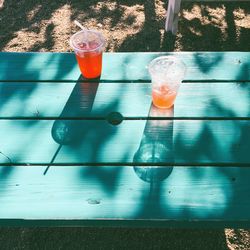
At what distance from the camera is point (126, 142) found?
5.32 feet

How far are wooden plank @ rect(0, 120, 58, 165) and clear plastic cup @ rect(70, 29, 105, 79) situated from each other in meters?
0.41

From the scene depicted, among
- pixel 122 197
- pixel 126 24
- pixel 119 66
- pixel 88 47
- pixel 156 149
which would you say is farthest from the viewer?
pixel 126 24

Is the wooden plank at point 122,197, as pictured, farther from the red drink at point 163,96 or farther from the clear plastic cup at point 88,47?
the clear plastic cup at point 88,47

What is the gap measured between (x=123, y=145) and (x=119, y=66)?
2.10 ft

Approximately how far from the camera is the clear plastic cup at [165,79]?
1.64 meters

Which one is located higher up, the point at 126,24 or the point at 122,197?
the point at 122,197

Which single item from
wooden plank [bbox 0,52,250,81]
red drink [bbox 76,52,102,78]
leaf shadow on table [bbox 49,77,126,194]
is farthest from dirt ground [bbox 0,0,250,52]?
leaf shadow on table [bbox 49,77,126,194]

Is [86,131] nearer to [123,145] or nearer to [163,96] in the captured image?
[123,145]

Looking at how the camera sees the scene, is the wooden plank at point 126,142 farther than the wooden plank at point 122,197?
Yes

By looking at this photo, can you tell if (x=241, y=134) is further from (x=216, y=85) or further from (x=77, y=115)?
(x=77, y=115)

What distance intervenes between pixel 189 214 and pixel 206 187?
16 centimetres

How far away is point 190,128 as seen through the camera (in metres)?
1.67

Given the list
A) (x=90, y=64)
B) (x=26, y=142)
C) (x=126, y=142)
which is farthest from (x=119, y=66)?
(x=26, y=142)

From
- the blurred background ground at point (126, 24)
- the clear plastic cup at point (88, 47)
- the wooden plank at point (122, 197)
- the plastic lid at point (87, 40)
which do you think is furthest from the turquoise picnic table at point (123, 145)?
the blurred background ground at point (126, 24)
